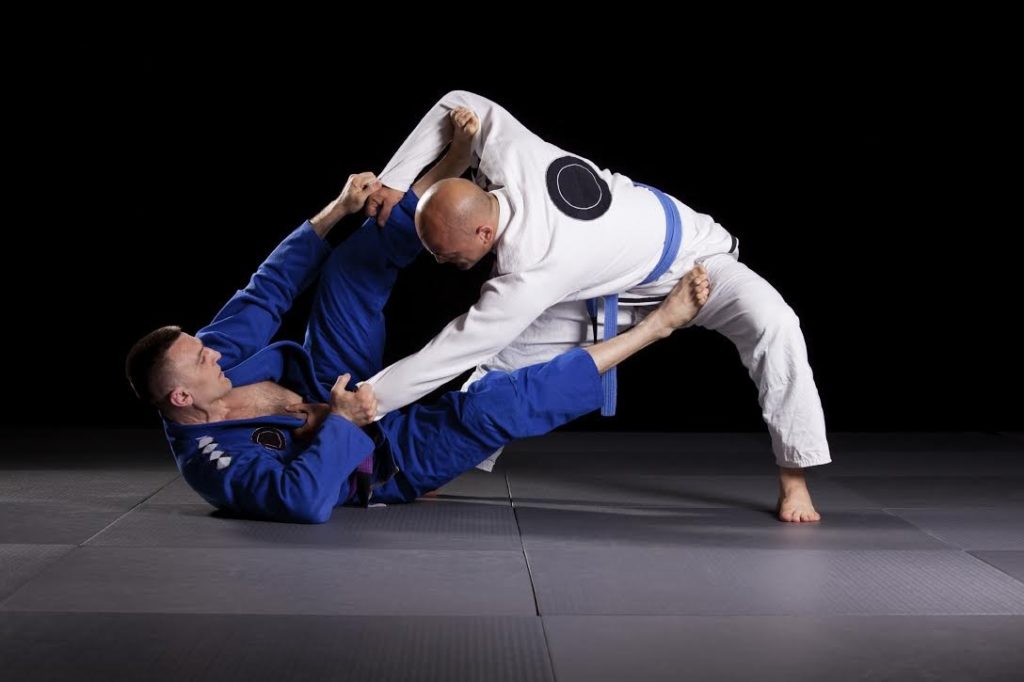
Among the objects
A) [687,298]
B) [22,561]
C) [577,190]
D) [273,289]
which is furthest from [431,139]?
[22,561]

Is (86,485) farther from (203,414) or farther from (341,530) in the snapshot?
(341,530)

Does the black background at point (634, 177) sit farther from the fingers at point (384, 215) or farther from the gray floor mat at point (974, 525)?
the gray floor mat at point (974, 525)

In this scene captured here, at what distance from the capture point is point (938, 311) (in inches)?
237

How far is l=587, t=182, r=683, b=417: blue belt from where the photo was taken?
11.3 ft

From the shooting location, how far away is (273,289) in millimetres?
3611

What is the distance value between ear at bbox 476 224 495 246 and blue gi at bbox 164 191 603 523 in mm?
430

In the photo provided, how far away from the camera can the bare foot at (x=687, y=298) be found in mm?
3408

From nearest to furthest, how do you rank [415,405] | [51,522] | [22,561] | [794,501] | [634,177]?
[22,561] → [51,522] → [794,501] → [415,405] → [634,177]

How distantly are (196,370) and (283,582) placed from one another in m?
0.86

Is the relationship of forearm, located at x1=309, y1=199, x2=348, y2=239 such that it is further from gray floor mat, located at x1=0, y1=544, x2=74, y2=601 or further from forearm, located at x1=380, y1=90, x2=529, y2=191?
gray floor mat, located at x1=0, y1=544, x2=74, y2=601

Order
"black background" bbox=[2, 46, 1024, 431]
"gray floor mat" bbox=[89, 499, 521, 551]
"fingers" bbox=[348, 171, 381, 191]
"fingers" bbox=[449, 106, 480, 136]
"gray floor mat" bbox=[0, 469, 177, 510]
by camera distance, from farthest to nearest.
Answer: "black background" bbox=[2, 46, 1024, 431] < "gray floor mat" bbox=[0, 469, 177, 510] < "fingers" bbox=[348, 171, 381, 191] < "fingers" bbox=[449, 106, 480, 136] < "gray floor mat" bbox=[89, 499, 521, 551]

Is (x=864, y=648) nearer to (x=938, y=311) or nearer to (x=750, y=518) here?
(x=750, y=518)

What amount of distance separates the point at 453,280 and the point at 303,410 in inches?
90.8

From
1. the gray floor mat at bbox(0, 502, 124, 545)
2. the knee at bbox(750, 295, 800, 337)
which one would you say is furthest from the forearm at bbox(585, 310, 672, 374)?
the gray floor mat at bbox(0, 502, 124, 545)
